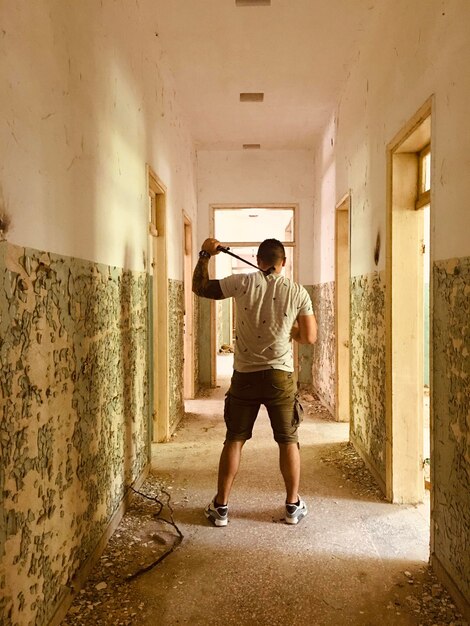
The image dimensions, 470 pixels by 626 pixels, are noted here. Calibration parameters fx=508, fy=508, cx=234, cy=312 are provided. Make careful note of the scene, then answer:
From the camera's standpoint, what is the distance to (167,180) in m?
4.40

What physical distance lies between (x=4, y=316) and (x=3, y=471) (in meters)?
0.45

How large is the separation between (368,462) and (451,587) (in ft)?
4.96

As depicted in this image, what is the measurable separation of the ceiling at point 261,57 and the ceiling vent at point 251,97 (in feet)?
0.17

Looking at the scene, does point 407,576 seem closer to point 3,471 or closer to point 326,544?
point 326,544

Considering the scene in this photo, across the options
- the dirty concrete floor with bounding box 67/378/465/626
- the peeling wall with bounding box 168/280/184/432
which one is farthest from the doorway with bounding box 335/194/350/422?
the peeling wall with bounding box 168/280/184/432

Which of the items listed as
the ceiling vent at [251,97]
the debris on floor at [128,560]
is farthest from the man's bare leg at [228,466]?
the ceiling vent at [251,97]

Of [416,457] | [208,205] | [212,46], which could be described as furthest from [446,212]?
[208,205]

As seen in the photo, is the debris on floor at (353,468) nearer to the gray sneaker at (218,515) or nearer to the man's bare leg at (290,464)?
the man's bare leg at (290,464)

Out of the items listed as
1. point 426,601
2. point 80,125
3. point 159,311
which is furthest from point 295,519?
point 80,125

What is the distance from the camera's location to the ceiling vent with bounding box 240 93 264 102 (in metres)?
4.92

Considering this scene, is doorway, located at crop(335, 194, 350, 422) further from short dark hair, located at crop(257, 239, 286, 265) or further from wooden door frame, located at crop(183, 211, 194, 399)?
short dark hair, located at crop(257, 239, 286, 265)

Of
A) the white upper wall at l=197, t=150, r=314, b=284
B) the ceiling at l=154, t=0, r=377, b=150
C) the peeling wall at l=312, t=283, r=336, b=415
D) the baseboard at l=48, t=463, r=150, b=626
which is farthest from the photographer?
the white upper wall at l=197, t=150, r=314, b=284

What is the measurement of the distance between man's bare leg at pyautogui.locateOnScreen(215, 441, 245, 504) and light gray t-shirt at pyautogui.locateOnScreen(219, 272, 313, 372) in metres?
0.42

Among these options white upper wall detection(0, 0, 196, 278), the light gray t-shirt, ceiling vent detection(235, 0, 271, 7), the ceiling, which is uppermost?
the ceiling
